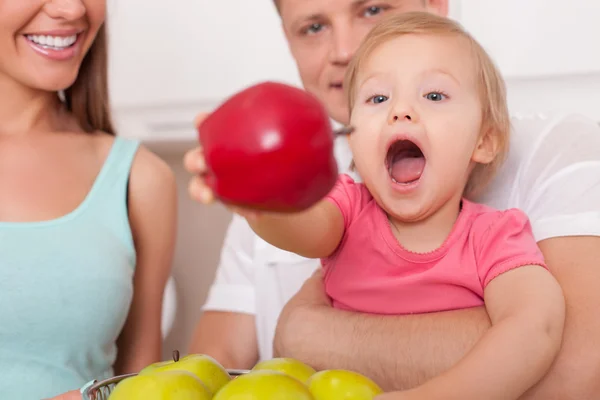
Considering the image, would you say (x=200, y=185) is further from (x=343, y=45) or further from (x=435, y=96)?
(x=343, y=45)

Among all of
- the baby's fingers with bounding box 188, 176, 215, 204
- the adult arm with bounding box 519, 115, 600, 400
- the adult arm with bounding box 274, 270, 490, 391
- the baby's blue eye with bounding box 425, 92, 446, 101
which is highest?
the baby's fingers with bounding box 188, 176, 215, 204

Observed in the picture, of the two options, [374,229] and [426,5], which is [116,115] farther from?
[374,229]

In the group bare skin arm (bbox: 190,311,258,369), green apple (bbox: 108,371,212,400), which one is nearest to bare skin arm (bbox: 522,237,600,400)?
green apple (bbox: 108,371,212,400)

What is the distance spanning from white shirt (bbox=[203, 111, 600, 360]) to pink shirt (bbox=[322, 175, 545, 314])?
0.10 meters

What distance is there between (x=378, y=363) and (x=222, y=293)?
0.56 m

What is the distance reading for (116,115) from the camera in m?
2.08

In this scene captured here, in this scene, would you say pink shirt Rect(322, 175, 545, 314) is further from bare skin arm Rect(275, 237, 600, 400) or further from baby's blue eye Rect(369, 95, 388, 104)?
baby's blue eye Rect(369, 95, 388, 104)

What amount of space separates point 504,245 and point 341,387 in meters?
0.33

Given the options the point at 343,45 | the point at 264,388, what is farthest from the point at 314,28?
the point at 264,388

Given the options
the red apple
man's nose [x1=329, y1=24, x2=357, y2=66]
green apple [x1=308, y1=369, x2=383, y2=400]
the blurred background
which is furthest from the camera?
the blurred background

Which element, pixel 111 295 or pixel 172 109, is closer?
pixel 111 295

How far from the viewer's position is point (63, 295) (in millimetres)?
1272

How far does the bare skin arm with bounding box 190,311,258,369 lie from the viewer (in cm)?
147

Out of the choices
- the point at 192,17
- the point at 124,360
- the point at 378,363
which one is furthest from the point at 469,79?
the point at 192,17
